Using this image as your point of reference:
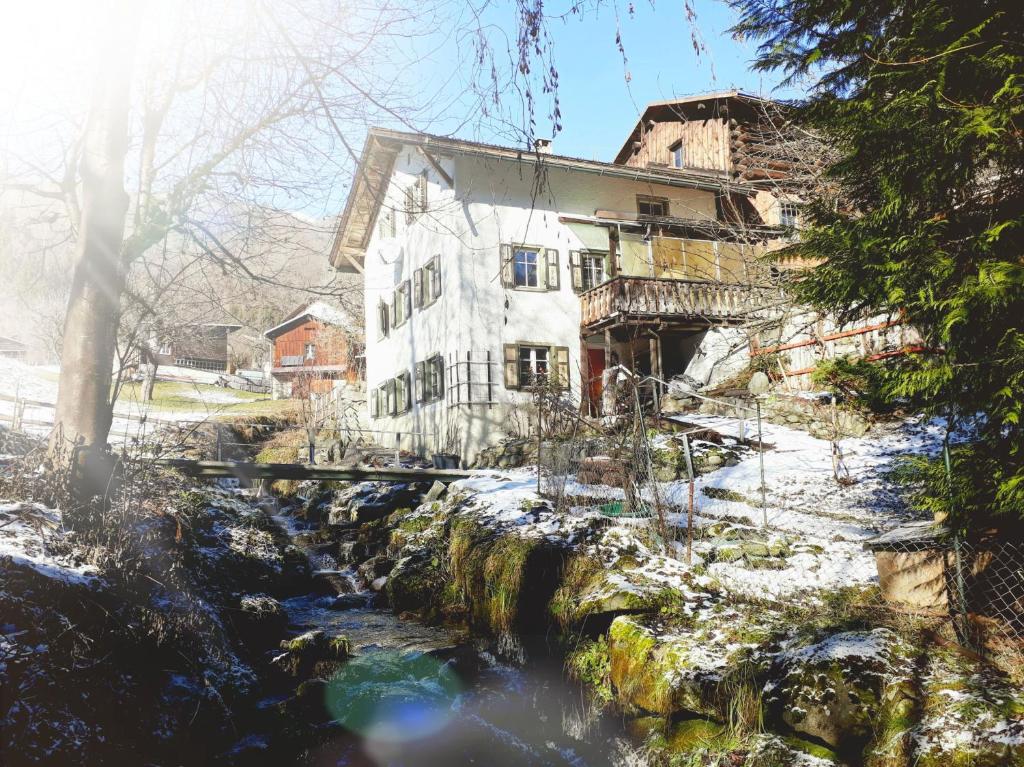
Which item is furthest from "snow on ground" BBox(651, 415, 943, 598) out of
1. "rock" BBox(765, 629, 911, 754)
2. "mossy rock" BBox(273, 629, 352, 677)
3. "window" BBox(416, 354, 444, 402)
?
"window" BBox(416, 354, 444, 402)

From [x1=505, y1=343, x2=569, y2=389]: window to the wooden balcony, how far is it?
129cm

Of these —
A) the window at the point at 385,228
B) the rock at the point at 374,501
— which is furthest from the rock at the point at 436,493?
the window at the point at 385,228

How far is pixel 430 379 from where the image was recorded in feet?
65.5

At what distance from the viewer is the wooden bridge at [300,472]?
38.0 feet

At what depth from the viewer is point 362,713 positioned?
6.51 metres

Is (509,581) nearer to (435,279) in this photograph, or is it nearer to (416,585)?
(416,585)

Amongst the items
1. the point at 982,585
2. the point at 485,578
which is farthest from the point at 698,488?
the point at 982,585

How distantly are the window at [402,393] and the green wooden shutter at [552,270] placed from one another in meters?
5.85

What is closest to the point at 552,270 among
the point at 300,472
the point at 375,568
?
the point at 300,472

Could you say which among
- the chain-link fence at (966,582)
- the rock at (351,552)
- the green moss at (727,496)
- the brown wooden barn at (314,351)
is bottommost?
the rock at (351,552)

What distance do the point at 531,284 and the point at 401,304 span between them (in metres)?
5.42

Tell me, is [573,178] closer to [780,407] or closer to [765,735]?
[780,407]

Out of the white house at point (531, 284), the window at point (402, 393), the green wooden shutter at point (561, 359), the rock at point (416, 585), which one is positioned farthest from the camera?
the window at point (402, 393)

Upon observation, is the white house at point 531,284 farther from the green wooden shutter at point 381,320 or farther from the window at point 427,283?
the green wooden shutter at point 381,320
